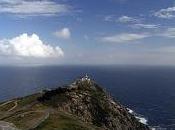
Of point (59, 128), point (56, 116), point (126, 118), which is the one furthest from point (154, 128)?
point (59, 128)

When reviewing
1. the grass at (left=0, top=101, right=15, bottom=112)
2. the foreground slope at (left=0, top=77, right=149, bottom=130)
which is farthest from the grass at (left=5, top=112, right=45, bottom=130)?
the grass at (left=0, top=101, right=15, bottom=112)

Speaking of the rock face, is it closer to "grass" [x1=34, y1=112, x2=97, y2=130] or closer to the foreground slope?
the foreground slope

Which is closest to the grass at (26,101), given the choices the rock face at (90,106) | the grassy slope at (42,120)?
the rock face at (90,106)

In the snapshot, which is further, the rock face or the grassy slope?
the rock face

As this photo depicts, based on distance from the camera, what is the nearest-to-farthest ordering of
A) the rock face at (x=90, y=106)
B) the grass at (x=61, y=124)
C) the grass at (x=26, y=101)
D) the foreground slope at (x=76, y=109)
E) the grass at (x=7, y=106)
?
the grass at (x=61, y=124)
the foreground slope at (x=76, y=109)
the rock face at (x=90, y=106)
the grass at (x=7, y=106)
the grass at (x=26, y=101)

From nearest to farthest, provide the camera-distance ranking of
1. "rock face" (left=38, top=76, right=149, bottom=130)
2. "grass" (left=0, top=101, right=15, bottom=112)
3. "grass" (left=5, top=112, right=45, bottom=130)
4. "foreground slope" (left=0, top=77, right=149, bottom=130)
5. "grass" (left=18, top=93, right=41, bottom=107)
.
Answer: "grass" (left=5, top=112, right=45, bottom=130) → "foreground slope" (left=0, top=77, right=149, bottom=130) → "rock face" (left=38, top=76, right=149, bottom=130) → "grass" (left=0, top=101, right=15, bottom=112) → "grass" (left=18, top=93, right=41, bottom=107)

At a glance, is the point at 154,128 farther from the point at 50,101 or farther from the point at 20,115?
the point at 20,115

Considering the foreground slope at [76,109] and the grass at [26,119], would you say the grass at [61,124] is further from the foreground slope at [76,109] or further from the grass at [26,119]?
the grass at [26,119]
